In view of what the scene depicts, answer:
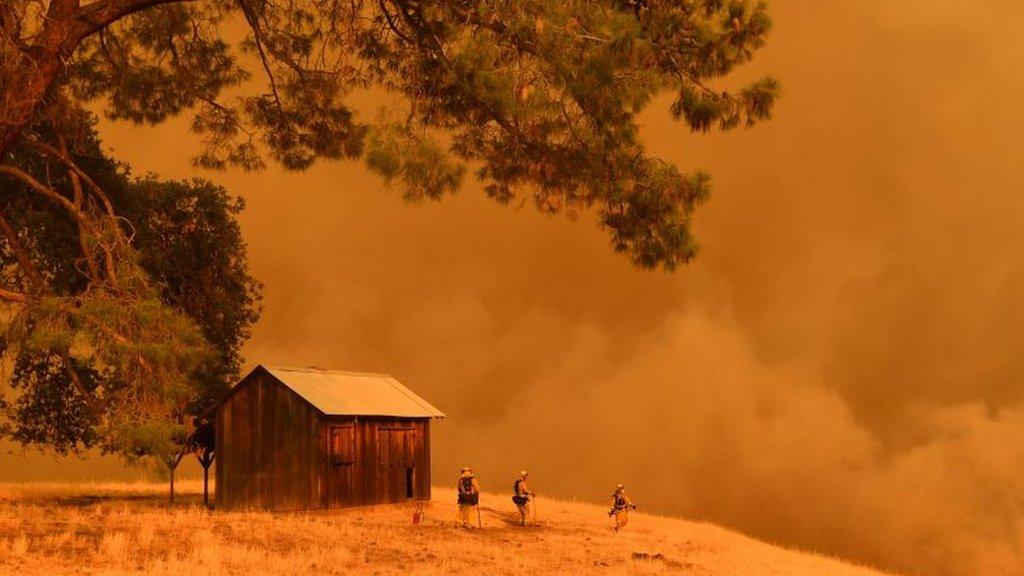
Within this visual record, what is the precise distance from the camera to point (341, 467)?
95.7 ft

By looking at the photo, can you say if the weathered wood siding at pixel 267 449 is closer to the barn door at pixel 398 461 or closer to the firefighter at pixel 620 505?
the barn door at pixel 398 461

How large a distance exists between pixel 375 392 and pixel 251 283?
6.15 m

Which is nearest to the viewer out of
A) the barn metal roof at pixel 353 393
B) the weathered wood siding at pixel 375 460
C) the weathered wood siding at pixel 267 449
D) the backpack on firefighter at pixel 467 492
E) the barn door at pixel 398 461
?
the backpack on firefighter at pixel 467 492

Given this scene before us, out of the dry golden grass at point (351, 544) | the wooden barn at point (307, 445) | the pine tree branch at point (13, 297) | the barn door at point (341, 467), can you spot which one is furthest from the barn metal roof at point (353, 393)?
the pine tree branch at point (13, 297)

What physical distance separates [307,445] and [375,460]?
7.96ft

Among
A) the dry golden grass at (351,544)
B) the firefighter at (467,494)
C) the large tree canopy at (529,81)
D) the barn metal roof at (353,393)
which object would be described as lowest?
the dry golden grass at (351,544)

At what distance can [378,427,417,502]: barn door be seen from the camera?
101 ft

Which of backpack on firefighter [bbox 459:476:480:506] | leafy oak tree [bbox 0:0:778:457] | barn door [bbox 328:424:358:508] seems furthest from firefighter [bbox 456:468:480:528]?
leafy oak tree [bbox 0:0:778:457]

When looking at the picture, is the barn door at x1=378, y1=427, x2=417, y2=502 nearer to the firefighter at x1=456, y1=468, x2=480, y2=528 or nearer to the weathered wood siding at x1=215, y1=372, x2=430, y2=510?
the weathered wood siding at x1=215, y1=372, x2=430, y2=510

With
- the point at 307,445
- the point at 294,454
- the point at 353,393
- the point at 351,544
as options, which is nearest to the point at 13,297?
the point at 351,544

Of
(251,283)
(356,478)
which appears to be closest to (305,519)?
(356,478)

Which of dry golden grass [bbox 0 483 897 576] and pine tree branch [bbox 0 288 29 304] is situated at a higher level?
pine tree branch [bbox 0 288 29 304]

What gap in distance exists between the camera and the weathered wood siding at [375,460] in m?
29.0

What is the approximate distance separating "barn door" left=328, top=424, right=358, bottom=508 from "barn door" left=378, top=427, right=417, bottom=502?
1.38 m
